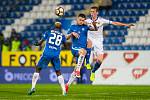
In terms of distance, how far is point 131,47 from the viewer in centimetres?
2881

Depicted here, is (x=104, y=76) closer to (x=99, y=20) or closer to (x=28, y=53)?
(x=28, y=53)

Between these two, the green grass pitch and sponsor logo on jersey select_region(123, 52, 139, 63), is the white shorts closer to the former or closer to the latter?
the green grass pitch

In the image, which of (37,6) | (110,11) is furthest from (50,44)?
(37,6)

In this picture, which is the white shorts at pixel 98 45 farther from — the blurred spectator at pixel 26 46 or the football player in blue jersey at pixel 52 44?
the blurred spectator at pixel 26 46

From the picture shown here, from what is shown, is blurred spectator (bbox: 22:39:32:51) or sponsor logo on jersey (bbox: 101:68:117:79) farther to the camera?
blurred spectator (bbox: 22:39:32:51)

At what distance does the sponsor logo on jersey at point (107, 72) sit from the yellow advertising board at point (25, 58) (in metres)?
2.06

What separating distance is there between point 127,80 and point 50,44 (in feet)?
27.1

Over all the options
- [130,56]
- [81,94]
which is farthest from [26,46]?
[81,94]

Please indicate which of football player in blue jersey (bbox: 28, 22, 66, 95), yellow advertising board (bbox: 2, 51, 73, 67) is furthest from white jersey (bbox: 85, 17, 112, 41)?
yellow advertising board (bbox: 2, 51, 73, 67)

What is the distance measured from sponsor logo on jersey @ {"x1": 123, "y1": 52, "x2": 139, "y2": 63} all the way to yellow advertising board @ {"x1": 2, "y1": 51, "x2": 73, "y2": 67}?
2607 millimetres

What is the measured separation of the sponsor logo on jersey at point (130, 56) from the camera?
24.7m

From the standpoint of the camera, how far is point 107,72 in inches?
973

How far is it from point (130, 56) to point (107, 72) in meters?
1.12

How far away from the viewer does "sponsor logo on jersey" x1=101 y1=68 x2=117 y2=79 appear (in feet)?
80.8
